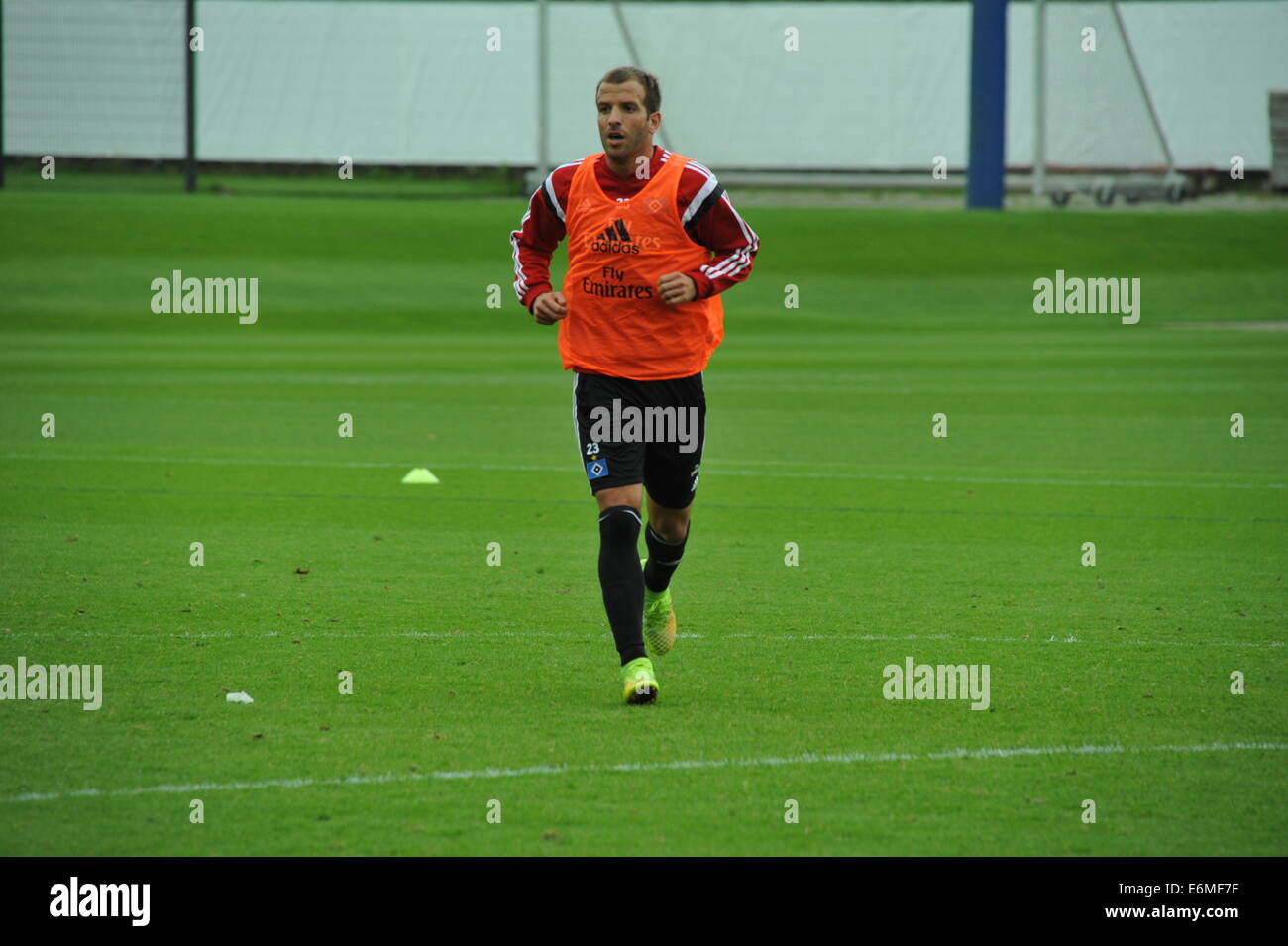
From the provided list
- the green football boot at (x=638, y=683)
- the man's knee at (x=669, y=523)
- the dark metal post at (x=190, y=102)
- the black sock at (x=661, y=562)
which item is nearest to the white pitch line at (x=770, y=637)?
the black sock at (x=661, y=562)

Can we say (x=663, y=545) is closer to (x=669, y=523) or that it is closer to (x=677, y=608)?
(x=669, y=523)

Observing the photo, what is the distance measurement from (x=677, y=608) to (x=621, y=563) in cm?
→ 224

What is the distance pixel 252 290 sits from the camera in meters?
35.4

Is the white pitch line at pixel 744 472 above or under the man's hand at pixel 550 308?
under

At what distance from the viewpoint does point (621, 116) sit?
709cm

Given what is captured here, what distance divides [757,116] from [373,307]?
2260cm

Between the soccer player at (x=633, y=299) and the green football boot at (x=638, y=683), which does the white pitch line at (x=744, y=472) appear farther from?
the green football boot at (x=638, y=683)

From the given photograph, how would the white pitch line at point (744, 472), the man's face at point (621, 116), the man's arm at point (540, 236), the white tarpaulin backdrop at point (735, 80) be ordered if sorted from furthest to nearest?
the white tarpaulin backdrop at point (735, 80), the white pitch line at point (744, 472), the man's arm at point (540, 236), the man's face at point (621, 116)

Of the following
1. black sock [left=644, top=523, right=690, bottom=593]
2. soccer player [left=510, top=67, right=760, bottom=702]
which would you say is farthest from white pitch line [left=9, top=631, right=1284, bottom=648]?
soccer player [left=510, top=67, right=760, bottom=702]

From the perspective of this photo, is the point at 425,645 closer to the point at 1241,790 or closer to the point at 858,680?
the point at 858,680

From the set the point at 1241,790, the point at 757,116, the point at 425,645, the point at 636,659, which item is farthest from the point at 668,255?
the point at 757,116

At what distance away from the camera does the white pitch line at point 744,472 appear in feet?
48.2

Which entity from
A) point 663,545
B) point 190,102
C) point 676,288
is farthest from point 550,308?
point 190,102

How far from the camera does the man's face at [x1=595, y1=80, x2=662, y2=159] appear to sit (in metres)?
7.09
